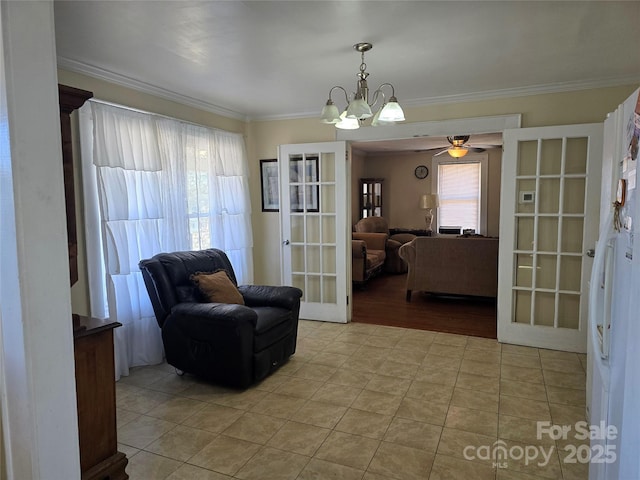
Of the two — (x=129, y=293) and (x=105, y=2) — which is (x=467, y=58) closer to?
(x=105, y=2)

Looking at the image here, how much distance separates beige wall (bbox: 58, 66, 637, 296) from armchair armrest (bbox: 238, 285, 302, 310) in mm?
1281

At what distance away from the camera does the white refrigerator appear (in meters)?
1.19

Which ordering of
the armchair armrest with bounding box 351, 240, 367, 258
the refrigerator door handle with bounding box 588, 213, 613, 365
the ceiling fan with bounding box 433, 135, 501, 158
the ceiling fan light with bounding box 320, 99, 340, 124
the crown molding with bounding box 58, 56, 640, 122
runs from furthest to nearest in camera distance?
the ceiling fan with bounding box 433, 135, 501, 158, the armchair armrest with bounding box 351, 240, 367, 258, the crown molding with bounding box 58, 56, 640, 122, the ceiling fan light with bounding box 320, 99, 340, 124, the refrigerator door handle with bounding box 588, 213, 613, 365

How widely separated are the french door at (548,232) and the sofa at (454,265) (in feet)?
3.70

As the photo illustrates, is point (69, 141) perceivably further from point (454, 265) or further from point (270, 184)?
point (454, 265)

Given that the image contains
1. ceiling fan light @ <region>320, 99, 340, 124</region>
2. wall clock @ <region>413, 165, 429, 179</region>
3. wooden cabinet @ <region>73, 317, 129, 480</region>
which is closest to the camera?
wooden cabinet @ <region>73, 317, 129, 480</region>

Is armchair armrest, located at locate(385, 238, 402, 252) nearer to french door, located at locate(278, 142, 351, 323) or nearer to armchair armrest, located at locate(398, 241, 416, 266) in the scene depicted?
armchair armrest, located at locate(398, 241, 416, 266)

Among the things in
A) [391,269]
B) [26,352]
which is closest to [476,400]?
[26,352]

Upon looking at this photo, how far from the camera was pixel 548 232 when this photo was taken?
3.78m

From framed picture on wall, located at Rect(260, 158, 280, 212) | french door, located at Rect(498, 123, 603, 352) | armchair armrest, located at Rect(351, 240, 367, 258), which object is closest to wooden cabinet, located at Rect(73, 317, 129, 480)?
framed picture on wall, located at Rect(260, 158, 280, 212)

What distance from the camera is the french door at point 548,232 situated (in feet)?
11.7

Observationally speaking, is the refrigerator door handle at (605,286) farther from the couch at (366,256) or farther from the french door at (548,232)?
the couch at (366,256)

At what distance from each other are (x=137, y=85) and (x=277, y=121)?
175 cm

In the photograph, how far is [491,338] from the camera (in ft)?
13.4
